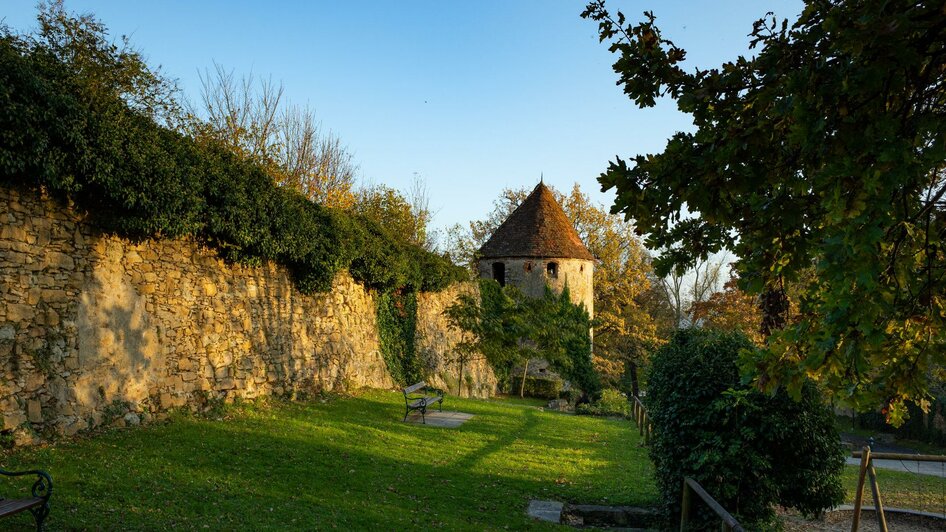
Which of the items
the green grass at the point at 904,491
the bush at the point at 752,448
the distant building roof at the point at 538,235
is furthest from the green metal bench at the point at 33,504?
the distant building roof at the point at 538,235

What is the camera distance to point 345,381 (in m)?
14.1

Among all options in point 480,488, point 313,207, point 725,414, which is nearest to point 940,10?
point 725,414

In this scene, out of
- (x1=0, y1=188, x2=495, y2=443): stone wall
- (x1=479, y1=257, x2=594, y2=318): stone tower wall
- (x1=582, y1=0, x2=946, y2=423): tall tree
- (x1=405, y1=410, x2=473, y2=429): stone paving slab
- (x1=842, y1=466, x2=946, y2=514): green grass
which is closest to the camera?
(x1=582, y1=0, x2=946, y2=423): tall tree

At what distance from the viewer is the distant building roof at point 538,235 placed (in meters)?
27.3

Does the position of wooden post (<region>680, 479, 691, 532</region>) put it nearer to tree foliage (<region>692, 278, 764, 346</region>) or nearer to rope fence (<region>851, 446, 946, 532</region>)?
rope fence (<region>851, 446, 946, 532</region>)

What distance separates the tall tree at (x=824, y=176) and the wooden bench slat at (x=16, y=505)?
442cm

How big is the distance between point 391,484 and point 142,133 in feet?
18.3

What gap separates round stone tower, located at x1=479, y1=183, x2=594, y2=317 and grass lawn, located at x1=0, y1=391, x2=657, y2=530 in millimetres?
15714

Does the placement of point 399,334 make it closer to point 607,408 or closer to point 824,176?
point 607,408

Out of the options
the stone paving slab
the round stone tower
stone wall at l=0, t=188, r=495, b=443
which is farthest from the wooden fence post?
the round stone tower

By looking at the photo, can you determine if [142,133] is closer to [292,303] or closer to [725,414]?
[292,303]

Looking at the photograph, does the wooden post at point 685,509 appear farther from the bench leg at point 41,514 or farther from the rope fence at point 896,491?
the bench leg at point 41,514

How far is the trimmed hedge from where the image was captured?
649cm

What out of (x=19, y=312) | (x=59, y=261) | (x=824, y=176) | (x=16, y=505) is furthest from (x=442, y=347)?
(x=824, y=176)
